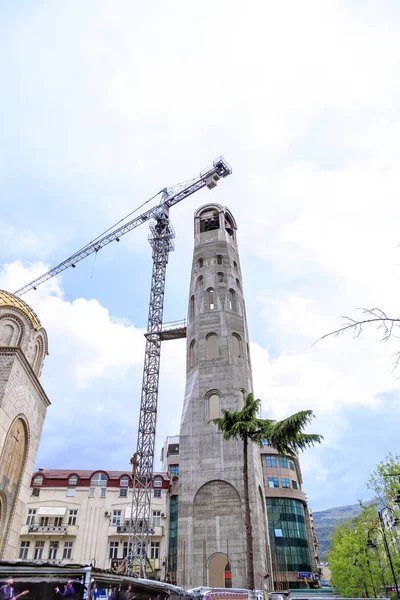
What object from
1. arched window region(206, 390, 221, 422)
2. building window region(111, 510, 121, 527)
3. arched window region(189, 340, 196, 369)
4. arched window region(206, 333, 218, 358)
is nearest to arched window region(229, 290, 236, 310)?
arched window region(206, 333, 218, 358)

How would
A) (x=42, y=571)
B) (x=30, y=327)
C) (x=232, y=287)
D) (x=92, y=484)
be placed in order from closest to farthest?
1. (x=42, y=571)
2. (x=30, y=327)
3. (x=232, y=287)
4. (x=92, y=484)

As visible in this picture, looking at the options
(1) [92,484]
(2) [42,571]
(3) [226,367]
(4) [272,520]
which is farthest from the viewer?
(4) [272,520]

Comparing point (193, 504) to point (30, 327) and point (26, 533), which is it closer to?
point (30, 327)

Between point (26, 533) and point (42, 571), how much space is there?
136 feet

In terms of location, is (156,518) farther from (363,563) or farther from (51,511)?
(363,563)

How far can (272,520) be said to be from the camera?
51.6 metres

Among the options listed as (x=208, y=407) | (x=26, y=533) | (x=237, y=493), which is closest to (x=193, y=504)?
(x=237, y=493)

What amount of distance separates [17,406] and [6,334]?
215 inches

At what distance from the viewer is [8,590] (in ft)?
29.7

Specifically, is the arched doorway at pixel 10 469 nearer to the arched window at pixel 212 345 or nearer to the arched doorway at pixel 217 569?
the arched doorway at pixel 217 569

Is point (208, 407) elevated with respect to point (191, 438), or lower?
elevated

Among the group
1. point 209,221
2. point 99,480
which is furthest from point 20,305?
point 99,480

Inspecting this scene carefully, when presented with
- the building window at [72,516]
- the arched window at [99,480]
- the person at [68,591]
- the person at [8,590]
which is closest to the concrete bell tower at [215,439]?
the arched window at [99,480]

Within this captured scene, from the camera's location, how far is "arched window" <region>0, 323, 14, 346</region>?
30.2 meters
